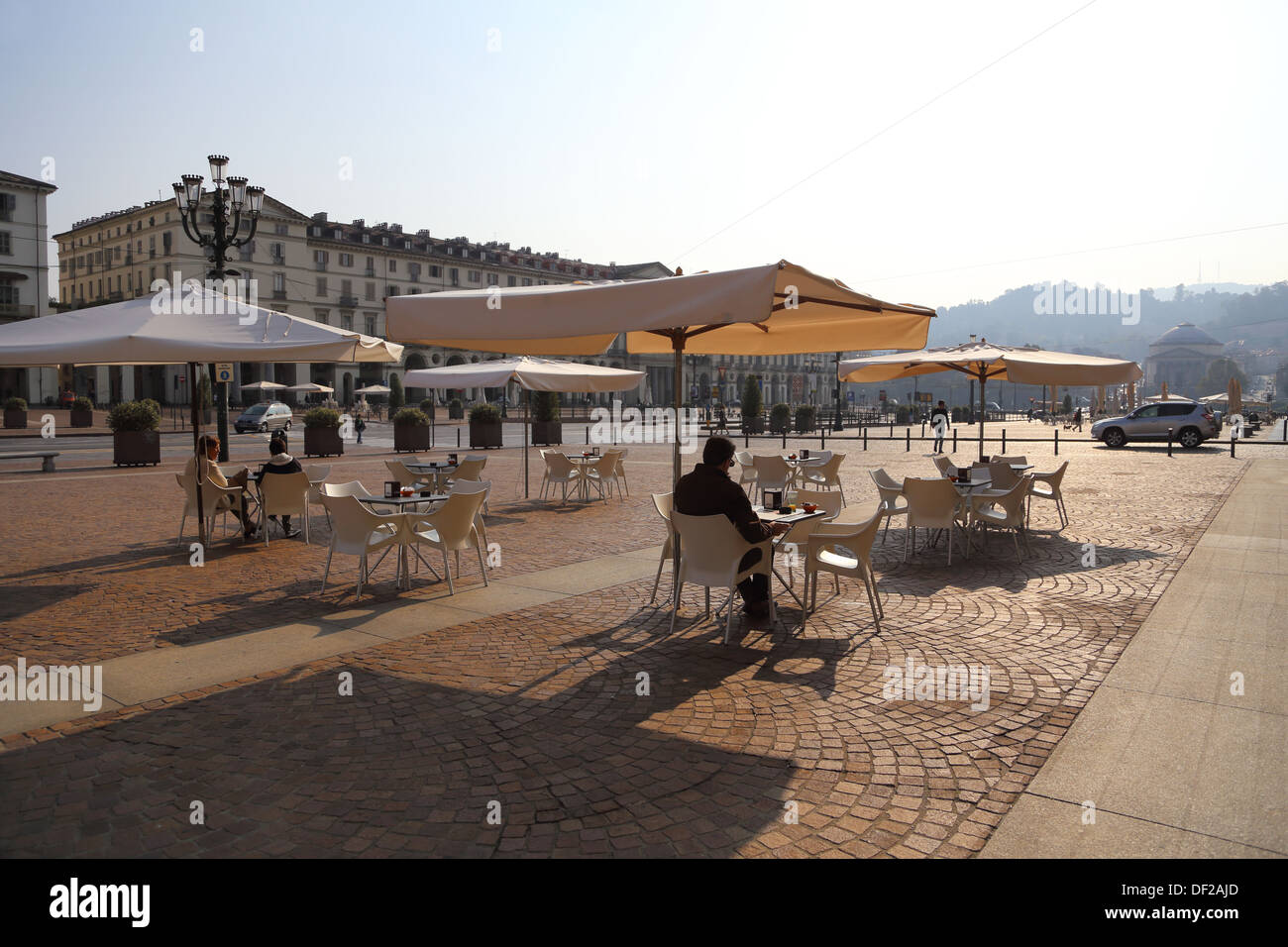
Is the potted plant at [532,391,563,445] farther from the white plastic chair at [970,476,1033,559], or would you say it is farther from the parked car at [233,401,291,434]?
the white plastic chair at [970,476,1033,559]

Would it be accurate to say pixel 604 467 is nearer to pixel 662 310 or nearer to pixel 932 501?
pixel 932 501

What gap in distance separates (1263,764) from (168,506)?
14.3 metres

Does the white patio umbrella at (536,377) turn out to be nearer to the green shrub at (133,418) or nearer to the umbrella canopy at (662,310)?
the umbrella canopy at (662,310)

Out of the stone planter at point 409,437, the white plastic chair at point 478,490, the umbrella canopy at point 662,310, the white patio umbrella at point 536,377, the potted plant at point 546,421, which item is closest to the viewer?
the umbrella canopy at point 662,310

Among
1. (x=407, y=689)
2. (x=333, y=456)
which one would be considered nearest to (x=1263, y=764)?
(x=407, y=689)

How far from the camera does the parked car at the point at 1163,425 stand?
28.1 meters

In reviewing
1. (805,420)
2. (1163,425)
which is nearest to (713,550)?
(1163,425)

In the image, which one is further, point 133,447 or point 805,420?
point 805,420

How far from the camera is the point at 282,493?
31.7 feet

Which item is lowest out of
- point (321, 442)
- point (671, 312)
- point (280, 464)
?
point (280, 464)

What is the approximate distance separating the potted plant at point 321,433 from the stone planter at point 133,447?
13.8 feet

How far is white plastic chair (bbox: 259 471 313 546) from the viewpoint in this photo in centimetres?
957

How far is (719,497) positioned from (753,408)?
3561 cm

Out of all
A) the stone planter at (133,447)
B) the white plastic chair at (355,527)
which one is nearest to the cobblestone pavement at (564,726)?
the white plastic chair at (355,527)
